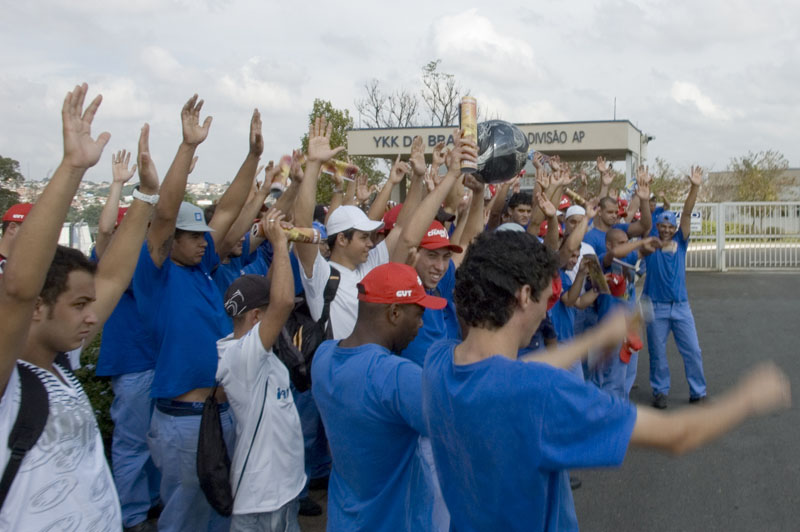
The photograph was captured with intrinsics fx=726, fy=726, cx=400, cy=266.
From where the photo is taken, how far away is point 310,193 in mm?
4195

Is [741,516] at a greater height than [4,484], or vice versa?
[4,484]

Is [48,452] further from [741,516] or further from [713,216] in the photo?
[713,216]

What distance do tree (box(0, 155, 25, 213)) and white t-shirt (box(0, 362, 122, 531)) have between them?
33.4 feet

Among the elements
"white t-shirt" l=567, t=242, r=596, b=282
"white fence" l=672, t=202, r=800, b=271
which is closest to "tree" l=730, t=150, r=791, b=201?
"white fence" l=672, t=202, r=800, b=271

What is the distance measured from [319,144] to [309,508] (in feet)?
8.06

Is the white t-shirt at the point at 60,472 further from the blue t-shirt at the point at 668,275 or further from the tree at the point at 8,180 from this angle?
the tree at the point at 8,180

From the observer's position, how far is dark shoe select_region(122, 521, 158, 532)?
455 centimetres

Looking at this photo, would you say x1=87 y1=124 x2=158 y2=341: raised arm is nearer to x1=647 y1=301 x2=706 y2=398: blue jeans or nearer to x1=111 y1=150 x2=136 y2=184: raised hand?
x1=111 y1=150 x2=136 y2=184: raised hand

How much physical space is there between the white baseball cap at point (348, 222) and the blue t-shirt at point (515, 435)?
8.04 feet

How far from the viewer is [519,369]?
1835 mm

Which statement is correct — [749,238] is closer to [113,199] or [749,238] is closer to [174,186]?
[113,199]

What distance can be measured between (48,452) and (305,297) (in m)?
2.53

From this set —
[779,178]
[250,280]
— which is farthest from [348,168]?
[779,178]

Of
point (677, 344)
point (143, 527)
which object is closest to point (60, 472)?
point (143, 527)
